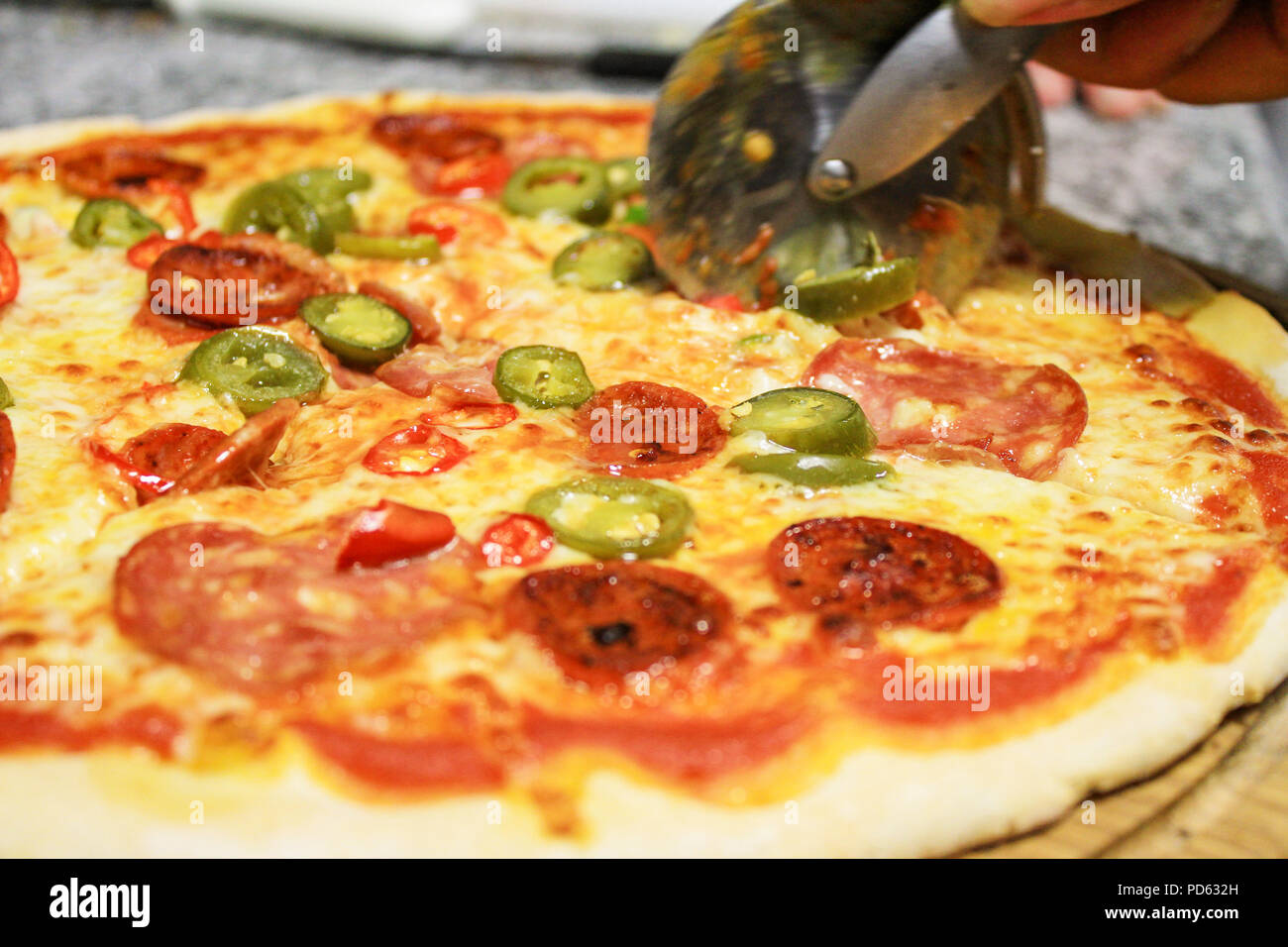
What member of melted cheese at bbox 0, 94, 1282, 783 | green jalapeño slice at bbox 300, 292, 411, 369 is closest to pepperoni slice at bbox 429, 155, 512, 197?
melted cheese at bbox 0, 94, 1282, 783

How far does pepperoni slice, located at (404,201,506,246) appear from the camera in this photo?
4.29 metres

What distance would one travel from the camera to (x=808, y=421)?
305 cm

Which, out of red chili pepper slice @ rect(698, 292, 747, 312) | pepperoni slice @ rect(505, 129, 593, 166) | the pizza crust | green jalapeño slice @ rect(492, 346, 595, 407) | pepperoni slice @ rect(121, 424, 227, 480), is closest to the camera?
the pizza crust

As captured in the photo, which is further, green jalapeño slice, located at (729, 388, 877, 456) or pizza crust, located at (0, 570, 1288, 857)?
green jalapeño slice, located at (729, 388, 877, 456)

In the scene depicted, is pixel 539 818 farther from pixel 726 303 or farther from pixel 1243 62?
pixel 1243 62

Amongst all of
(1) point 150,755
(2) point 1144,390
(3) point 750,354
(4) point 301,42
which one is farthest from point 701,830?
(4) point 301,42

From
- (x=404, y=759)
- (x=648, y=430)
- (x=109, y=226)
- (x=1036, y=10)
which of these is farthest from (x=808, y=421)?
(x=109, y=226)

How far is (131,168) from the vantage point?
466cm

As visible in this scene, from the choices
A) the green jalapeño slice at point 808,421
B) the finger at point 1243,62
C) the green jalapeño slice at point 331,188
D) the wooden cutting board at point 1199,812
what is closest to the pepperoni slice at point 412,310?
the green jalapeño slice at point 331,188

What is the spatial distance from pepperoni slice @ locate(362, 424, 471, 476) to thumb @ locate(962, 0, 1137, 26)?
1773 mm

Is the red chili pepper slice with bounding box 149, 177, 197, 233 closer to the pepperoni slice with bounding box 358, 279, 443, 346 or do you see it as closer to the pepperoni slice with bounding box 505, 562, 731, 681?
the pepperoni slice with bounding box 358, 279, 443, 346

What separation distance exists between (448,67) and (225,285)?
4.48 meters
